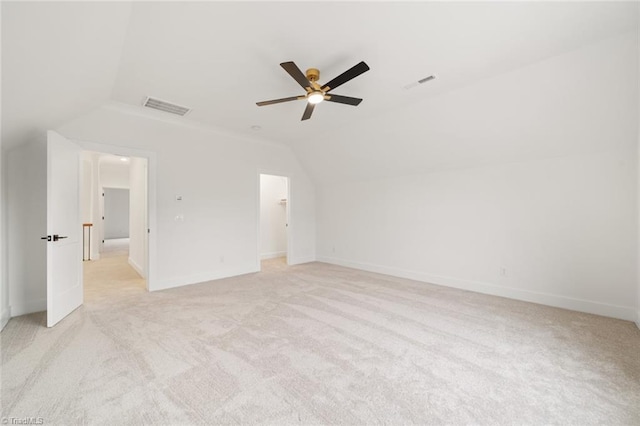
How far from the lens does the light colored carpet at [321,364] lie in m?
1.58

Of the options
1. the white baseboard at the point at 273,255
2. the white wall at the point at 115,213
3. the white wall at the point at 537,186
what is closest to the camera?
the white wall at the point at 537,186

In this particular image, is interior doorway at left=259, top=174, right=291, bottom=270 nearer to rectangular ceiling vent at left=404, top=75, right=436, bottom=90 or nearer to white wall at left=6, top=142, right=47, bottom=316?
white wall at left=6, top=142, right=47, bottom=316

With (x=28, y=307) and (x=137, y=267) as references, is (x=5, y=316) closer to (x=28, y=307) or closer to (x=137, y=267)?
(x=28, y=307)

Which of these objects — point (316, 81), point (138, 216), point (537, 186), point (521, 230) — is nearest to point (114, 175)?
point (138, 216)

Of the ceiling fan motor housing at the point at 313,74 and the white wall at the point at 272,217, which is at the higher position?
the ceiling fan motor housing at the point at 313,74

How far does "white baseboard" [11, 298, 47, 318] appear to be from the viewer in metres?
3.01

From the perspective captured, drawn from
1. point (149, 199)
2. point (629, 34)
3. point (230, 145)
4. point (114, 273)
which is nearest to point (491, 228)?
point (629, 34)

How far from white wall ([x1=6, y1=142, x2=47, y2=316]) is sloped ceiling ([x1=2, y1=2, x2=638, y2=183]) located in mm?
315

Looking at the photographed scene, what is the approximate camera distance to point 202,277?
4496 millimetres

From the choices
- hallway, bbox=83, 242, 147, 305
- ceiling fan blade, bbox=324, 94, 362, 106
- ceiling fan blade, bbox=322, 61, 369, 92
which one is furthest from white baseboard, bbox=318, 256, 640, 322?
hallway, bbox=83, 242, 147, 305

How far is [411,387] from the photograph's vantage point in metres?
1.79

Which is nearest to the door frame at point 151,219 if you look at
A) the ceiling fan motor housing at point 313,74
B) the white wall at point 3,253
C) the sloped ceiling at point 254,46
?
the sloped ceiling at point 254,46

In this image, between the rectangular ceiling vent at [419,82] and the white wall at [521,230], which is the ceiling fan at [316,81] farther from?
the white wall at [521,230]

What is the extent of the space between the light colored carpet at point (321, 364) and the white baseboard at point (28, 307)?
0.19m
